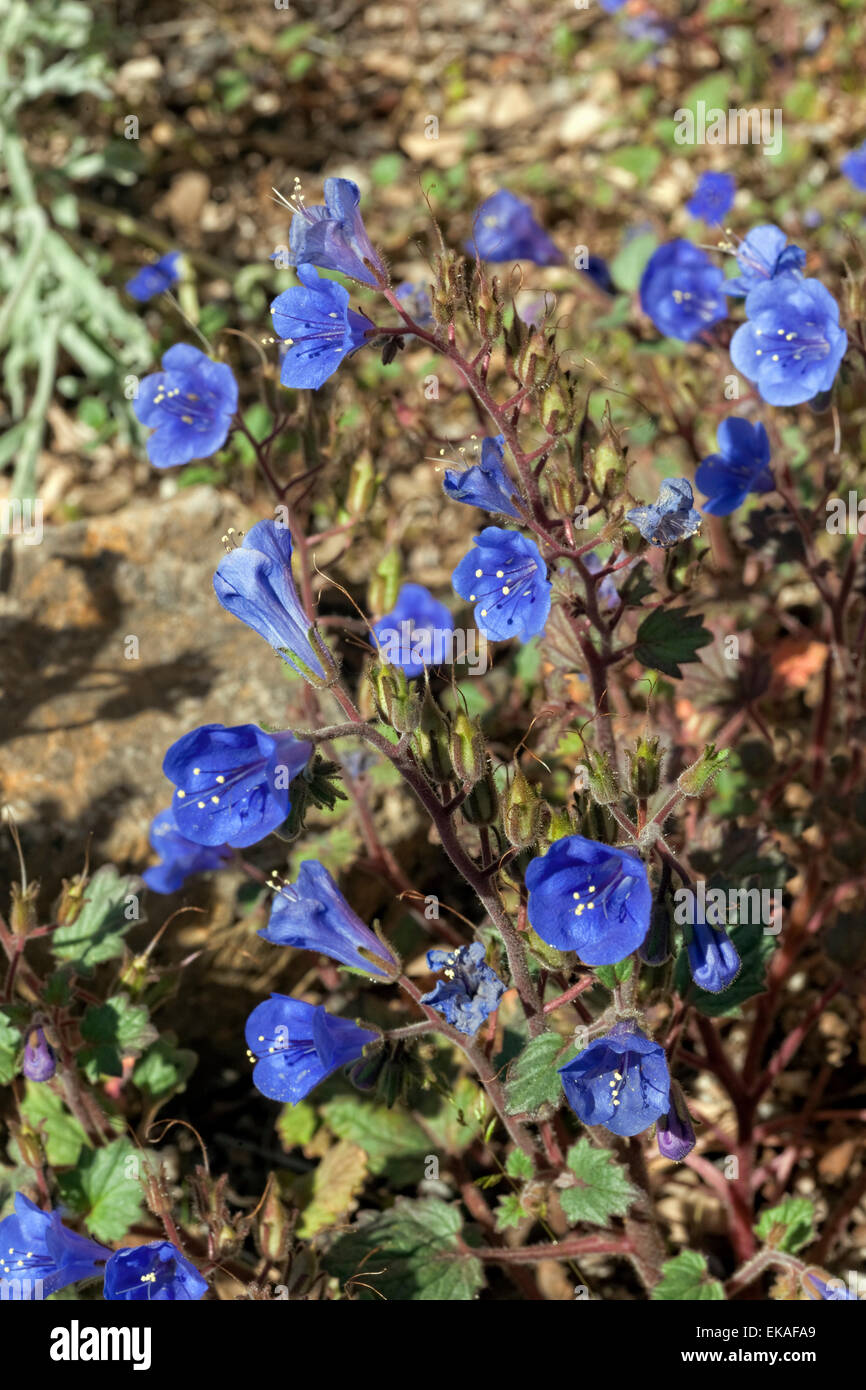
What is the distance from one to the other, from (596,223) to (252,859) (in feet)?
10.8

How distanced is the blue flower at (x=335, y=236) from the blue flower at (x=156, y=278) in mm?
2150

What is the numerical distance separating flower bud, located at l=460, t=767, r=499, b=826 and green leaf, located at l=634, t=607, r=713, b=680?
537 millimetres

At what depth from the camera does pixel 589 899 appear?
1.92 m

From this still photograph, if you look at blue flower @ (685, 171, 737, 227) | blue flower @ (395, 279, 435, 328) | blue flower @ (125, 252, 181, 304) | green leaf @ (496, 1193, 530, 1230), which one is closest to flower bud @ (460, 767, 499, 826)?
green leaf @ (496, 1193, 530, 1230)

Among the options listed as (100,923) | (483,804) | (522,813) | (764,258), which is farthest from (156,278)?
(522,813)

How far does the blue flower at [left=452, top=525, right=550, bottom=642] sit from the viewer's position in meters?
2.21

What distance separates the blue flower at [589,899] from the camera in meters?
1.86

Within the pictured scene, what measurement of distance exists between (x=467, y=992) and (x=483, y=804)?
33cm

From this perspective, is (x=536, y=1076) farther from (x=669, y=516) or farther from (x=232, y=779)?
(x=669, y=516)

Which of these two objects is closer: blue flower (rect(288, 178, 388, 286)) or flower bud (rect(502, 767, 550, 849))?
flower bud (rect(502, 767, 550, 849))

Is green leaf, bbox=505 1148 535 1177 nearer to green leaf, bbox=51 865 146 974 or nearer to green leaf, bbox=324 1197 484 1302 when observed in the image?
green leaf, bbox=324 1197 484 1302

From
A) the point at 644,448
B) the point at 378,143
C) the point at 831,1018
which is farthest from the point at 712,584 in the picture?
the point at 378,143

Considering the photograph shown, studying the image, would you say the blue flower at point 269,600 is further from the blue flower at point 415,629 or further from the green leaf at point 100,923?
the green leaf at point 100,923

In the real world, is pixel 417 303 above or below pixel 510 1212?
above
